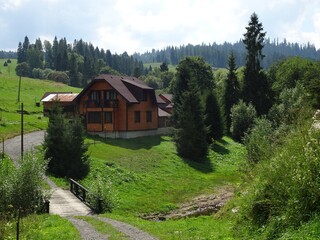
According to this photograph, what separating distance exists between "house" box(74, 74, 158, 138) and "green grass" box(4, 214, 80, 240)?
38.7 metres

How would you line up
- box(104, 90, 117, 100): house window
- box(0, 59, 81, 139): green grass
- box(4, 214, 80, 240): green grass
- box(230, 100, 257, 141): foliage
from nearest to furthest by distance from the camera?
box(4, 214, 80, 240): green grass < box(0, 59, 81, 139): green grass < box(104, 90, 117, 100): house window < box(230, 100, 257, 141): foliage

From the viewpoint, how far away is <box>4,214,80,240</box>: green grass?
57.9ft

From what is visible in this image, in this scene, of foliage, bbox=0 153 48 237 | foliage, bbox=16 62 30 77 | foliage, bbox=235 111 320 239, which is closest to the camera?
foliage, bbox=235 111 320 239

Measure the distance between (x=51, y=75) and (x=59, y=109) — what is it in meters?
130

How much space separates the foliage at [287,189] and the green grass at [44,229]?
7.91 meters

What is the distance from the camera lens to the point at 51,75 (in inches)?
6447

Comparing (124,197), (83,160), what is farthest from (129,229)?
(83,160)

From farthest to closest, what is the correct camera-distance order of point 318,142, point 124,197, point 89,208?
point 124,197 < point 89,208 < point 318,142

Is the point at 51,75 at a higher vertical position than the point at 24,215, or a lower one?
higher

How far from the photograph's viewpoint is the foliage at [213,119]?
2544 inches

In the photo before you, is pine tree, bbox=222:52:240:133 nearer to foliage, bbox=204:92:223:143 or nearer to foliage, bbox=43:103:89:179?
foliage, bbox=204:92:223:143

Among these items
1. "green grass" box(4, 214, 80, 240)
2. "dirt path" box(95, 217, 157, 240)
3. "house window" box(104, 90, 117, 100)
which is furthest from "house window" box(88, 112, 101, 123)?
"dirt path" box(95, 217, 157, 240)

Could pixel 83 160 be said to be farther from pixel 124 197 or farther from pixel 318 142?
pixel 318 142

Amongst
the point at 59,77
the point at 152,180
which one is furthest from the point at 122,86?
the point at 59,77
